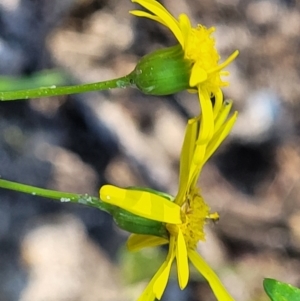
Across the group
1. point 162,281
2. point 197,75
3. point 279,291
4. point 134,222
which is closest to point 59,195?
point 134,222

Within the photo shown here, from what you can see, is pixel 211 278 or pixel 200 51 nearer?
pixel 200 51

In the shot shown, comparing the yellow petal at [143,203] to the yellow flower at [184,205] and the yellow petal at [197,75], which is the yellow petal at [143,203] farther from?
the yellow petal at [197,75]

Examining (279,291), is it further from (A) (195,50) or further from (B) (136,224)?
(A) (195,50)

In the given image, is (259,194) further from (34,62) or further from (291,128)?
(34,62)

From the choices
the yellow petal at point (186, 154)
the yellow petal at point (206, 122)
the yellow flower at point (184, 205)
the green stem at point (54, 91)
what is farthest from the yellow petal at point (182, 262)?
the green stem at point (54, 91)

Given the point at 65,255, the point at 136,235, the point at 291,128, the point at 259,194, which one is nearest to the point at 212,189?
the point at 259,194

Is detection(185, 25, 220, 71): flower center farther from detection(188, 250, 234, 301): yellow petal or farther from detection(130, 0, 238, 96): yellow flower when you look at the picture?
detection(188, 250, 234, 301): yellow petal
